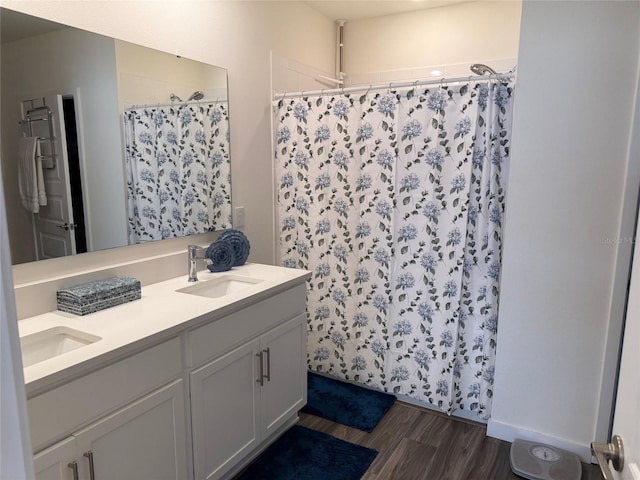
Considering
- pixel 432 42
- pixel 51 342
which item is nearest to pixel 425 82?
pixel 432 42

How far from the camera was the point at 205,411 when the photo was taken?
1.73 meters

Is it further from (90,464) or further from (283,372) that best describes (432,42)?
(90,464)

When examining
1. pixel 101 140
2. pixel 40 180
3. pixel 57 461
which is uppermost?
pixel 101 140

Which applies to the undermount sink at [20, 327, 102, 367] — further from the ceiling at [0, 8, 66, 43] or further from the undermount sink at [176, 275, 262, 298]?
Answer: the ceiling at [0, 8, 66, 43]

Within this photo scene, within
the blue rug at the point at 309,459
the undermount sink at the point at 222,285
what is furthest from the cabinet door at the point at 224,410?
the undermount sink at the point at 222,285

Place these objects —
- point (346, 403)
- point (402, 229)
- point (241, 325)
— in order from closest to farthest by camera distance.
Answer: point (241, 325) < point (402, 229) < point (346, 403)

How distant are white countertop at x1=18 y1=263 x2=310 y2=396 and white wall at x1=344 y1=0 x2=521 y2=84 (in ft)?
7.00

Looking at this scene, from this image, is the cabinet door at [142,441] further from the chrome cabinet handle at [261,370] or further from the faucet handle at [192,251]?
the faucet handle at [192,251]

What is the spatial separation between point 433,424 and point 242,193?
5.65 feet

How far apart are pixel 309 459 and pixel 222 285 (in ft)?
3.13

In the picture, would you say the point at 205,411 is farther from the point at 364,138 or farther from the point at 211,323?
the point at 364,138

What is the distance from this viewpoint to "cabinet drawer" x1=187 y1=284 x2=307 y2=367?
5.48ft

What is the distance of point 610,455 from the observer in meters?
0.82

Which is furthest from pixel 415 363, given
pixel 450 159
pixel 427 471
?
pixel 450 159
